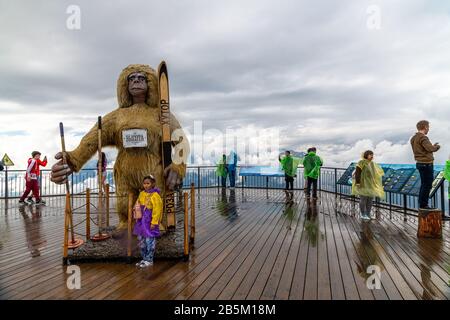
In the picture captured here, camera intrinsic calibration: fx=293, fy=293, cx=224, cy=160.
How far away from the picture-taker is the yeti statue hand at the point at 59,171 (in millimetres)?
4414

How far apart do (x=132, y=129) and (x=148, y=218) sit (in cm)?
151

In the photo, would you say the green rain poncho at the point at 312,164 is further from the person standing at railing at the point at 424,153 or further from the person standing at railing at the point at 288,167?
the person standing at railing at the point at 424,153

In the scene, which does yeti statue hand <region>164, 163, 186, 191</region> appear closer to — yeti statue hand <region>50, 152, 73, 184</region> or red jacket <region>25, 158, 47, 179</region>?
yeti statue hand <region>50, 152, 73, 184</region>

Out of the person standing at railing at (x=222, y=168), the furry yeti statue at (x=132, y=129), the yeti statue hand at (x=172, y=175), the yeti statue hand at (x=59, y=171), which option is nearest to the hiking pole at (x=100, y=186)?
the furry yeti statue at (x=132, y=129)

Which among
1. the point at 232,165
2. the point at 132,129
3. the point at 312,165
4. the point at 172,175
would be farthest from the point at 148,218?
the point at 232,165

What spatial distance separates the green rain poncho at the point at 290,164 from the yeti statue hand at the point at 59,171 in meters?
9.28

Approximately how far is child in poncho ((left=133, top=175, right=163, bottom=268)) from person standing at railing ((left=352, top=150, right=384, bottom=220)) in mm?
4949

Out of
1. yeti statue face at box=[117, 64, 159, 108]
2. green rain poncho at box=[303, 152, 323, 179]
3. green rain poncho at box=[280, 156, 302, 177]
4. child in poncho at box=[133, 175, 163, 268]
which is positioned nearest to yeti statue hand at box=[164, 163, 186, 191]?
child in poncho at box=[133, 175, 163, 268]

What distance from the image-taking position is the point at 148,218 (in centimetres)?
390

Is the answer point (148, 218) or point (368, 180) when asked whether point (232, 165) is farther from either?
point (148, 218)

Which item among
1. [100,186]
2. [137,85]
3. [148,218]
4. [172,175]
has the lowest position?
[148,218]

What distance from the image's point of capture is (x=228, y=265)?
3.94 meters
